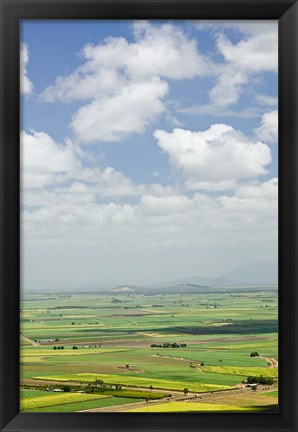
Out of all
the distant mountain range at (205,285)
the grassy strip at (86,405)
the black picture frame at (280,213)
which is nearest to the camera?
the black picture frame at (280,213)

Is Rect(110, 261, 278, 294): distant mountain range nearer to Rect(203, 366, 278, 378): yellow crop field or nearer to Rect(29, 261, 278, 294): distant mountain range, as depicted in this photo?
Rect(29, 261, 278, 294): distant mountain range

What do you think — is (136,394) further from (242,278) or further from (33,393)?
(242,278)

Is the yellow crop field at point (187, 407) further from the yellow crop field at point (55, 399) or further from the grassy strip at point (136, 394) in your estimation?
the yellow crop field at point (55, 399)

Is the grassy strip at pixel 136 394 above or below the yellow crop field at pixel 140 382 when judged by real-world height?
below

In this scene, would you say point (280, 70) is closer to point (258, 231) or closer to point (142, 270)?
point (258, 231)

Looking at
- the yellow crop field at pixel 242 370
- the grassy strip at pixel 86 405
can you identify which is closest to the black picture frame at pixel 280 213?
the grassy strip at pixel 86 405

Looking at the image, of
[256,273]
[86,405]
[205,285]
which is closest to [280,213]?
[256,273]

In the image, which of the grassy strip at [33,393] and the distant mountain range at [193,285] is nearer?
the grassy strip at [33,393]
